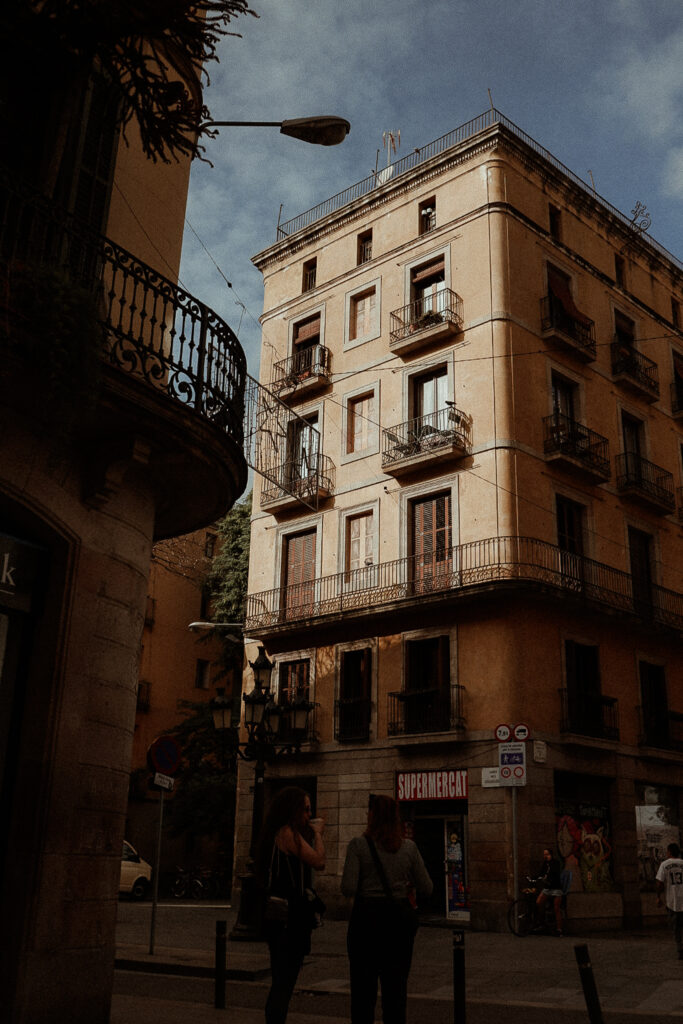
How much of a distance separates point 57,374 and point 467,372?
19613mm

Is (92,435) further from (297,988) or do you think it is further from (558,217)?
(558,217)

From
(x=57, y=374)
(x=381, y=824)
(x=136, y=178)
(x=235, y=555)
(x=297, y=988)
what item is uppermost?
(x=235, y=555)

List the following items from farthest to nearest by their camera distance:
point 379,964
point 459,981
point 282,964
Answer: point 459,981
point 282,964
point 379,964

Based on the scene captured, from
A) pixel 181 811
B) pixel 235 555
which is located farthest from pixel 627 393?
pixel 181 811

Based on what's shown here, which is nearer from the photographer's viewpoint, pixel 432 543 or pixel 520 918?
pixel 520 918

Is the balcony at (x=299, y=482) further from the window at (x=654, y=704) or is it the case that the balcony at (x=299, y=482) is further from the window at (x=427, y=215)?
the window at (x=654, y=704)

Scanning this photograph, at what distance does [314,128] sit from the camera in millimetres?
9156

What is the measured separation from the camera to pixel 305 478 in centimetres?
2811

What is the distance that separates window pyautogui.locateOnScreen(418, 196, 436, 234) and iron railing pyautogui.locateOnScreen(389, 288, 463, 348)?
7.79 ft

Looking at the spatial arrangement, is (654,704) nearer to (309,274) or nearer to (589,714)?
(589,714)

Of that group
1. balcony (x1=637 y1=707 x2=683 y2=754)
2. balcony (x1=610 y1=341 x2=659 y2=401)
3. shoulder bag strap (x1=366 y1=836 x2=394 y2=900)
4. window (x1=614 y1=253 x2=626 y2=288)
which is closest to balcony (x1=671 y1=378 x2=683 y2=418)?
balcony (x1=610 y1=341 x2=659 y2=401)

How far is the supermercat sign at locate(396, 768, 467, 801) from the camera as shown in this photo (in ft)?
72.9

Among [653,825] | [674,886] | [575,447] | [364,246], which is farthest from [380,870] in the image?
[364,246]

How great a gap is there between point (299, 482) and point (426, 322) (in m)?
5.88
